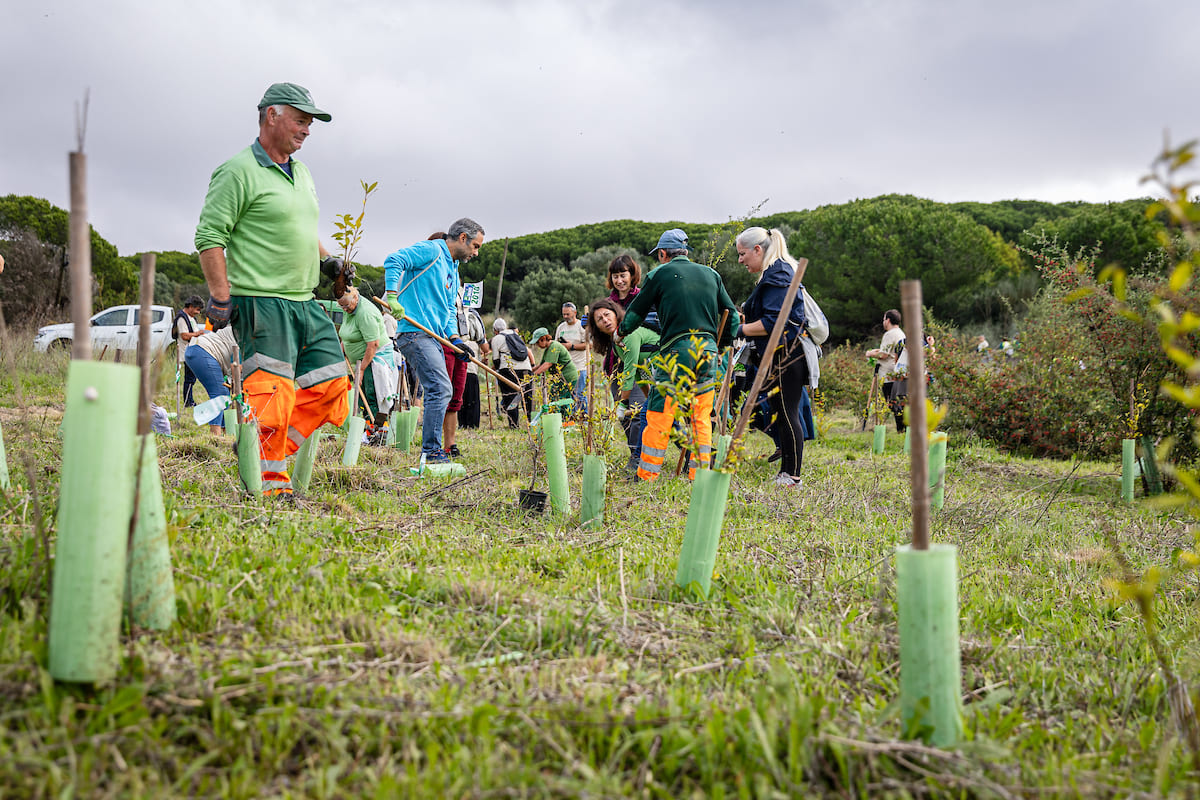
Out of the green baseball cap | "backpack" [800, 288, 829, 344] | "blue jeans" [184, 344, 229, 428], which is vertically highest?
the green baseball cap

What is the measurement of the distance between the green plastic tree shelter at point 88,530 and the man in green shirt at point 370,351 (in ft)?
12.9

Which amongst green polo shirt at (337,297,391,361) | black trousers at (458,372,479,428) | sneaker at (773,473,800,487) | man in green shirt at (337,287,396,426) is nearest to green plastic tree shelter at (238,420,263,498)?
man in green shirt at (337,287,396,426)

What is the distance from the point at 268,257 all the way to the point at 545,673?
2458 mm

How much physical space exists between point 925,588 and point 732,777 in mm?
536

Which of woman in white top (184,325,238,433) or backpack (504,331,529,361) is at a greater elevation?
backpack (504,331,529,361)

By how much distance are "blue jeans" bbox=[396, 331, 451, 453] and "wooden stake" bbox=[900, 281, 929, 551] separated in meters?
4.00

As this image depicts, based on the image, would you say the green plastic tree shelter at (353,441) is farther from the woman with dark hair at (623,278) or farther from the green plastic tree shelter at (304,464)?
the woman with dark hair at (623,278)

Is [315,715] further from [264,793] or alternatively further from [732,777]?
[732,777]

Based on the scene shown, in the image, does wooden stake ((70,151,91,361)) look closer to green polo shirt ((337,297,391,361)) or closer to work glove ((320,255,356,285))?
work glove ((320,255,356,285))

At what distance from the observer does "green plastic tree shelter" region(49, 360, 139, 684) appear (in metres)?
1.35

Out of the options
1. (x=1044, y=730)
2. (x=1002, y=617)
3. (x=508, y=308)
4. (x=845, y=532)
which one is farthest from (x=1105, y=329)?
(x=508, y=308)

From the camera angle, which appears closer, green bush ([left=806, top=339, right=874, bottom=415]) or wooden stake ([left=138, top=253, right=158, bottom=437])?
wooden stake ([left=138, top=253, right=158, bottom=437])

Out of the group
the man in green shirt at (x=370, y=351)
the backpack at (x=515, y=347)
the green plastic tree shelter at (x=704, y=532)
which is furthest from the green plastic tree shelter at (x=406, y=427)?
the backpack at (x=515, y=347)

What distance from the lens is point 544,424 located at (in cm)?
354
